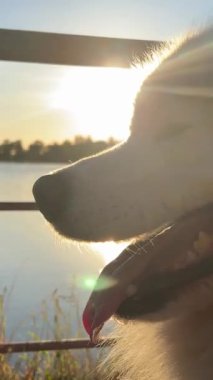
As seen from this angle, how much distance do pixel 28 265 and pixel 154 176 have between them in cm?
353

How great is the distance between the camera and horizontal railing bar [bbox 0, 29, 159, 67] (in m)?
3.20

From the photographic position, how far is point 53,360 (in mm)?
4074

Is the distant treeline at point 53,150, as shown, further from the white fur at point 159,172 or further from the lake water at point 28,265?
the white fur at point 159,172

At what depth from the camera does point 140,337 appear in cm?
284

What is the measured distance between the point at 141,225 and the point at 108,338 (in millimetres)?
636

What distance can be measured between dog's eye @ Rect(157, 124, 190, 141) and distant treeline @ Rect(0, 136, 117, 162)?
24.8 inches

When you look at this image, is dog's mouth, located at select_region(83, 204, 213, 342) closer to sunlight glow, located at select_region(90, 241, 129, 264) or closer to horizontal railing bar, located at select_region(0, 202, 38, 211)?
sunlight glow, located at select_region(90, 241, 129, 264)

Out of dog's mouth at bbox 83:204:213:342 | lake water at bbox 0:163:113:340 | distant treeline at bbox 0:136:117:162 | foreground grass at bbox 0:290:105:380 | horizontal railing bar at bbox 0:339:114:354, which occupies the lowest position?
lake water at bbox 0:163:113:340

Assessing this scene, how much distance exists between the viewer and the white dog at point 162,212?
2.54 m

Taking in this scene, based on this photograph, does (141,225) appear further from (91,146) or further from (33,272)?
(33,272)

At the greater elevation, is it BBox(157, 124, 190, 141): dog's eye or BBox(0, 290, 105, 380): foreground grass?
BBox(157, 124, 190, 141): dog's eye

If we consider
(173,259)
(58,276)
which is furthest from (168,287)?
(58,276)

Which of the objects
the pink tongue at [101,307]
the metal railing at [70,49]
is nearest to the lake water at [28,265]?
the metal railing at [70,49]

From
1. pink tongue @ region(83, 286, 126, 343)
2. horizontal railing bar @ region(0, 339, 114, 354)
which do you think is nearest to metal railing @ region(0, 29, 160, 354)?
horizontal railing bar @ region(0, 339, 114, 354)
